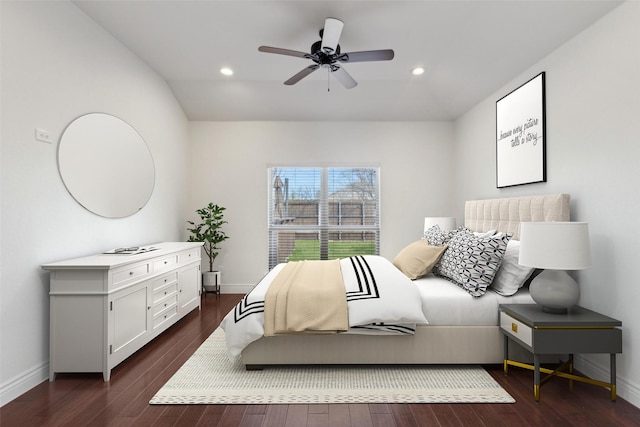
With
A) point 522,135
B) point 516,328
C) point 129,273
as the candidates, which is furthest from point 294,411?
point 522,135

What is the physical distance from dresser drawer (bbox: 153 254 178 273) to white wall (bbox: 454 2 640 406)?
11.6ft

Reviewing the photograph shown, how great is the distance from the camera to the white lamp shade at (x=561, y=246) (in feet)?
6.63

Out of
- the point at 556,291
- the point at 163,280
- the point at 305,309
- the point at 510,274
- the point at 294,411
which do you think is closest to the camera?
the point at 294,411

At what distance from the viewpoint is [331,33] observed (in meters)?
2.55

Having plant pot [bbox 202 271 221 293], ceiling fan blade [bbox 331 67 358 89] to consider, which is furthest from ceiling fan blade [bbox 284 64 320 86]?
plant pot [bbox 202 271 221 293]

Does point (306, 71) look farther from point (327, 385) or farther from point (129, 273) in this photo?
point (327, 385)

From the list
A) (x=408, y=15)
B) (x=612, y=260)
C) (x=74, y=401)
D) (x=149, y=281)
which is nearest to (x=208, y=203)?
(x=149, y=281)

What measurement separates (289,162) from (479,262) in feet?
10.5

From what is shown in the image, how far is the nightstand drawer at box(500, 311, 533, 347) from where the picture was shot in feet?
6.77

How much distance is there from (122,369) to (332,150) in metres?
3.70

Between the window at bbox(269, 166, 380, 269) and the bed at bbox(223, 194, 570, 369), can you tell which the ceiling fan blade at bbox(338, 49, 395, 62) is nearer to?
the bed at bbox(223, 194, 570, 369)

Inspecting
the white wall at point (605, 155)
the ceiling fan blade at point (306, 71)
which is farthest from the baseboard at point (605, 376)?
the ceiling fan blade at point (306, 71)

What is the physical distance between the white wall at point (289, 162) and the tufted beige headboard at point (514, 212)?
41.2 inches

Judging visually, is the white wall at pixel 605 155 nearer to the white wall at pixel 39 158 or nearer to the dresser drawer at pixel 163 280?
the dresser drawer at pixel 163 280
